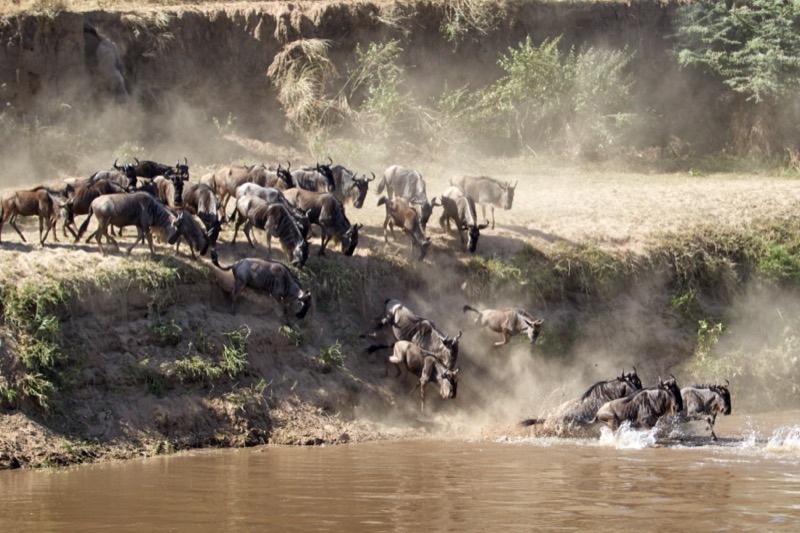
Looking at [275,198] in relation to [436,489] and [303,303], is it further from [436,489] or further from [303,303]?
[436,489]

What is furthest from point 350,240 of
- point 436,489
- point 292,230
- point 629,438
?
point 436,489

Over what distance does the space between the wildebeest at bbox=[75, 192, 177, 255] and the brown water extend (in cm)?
365

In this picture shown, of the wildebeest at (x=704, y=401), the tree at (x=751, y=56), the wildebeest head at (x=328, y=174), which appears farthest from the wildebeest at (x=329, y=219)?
the tree at (x=751, y=56)

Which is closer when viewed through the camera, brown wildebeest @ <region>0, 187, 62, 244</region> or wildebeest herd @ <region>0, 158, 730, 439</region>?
wildebeest herd @ <region>0, 158, 730, 439</region>

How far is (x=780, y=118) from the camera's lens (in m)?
28.8

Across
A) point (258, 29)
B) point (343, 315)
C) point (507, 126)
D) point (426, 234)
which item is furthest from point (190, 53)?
point (343, 315)

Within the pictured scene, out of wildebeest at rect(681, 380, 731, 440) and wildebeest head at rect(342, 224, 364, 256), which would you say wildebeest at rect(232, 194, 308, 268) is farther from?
wildebeest at rect(681, 380, 731, 440)

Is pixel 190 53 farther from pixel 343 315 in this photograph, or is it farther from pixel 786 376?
pixel 786 376

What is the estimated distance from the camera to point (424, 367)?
15430mm

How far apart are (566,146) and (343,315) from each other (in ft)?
41.7

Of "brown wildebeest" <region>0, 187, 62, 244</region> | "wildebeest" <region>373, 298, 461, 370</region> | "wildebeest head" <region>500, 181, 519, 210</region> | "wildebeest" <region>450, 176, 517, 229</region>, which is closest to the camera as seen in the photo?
"brown wildebeest" <region>0, 187, 62, 244</region>

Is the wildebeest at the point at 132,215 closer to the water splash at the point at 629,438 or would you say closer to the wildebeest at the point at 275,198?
the wildebeest at the point at 275,198

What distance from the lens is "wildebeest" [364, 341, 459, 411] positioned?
1530 cm

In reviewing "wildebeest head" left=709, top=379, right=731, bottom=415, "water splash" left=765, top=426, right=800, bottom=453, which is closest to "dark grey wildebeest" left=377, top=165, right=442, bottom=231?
"wildebeest head" left=709, top=379, right=731, bottom=415
